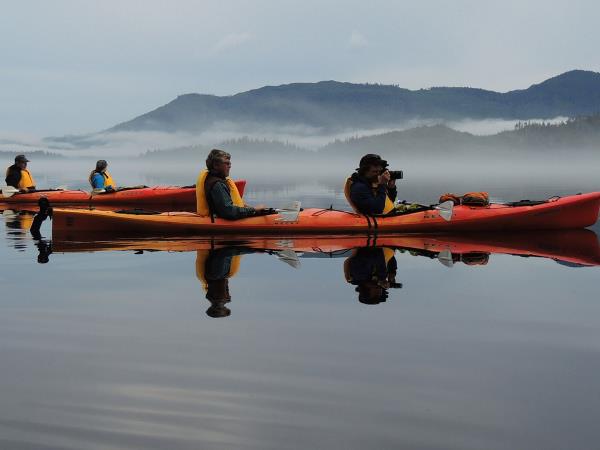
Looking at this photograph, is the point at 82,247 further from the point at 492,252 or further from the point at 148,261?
the point at 492,252

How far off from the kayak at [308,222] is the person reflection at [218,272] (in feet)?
3.46

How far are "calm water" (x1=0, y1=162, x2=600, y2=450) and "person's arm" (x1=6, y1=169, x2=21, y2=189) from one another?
13.7m

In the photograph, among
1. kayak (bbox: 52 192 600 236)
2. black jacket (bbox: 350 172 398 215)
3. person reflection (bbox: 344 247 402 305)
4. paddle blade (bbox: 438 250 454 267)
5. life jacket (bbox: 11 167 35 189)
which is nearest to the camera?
person reflection (bbox: 344 247 402 305)

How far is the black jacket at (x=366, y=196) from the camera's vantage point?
39.0 ft

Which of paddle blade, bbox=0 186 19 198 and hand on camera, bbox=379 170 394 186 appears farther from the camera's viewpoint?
paddle blade, bbox=0 186 19 198

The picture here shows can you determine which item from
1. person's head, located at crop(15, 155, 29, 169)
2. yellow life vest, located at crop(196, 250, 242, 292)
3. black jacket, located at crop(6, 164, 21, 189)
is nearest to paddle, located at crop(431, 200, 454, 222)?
yellow life vest, located at crop(196, 250, 242, 292)

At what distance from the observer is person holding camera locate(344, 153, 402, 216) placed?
453 inches

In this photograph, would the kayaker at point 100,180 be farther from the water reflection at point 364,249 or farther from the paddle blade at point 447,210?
the paddle blade at point 447,210

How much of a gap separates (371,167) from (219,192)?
264 centimetres

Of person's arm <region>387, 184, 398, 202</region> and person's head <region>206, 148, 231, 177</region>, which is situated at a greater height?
person's head <region>206, 148, 231, 177</region>

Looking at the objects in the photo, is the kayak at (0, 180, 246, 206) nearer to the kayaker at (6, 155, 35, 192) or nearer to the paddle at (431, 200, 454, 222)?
the kayaker at (6, 155, 35, 192)

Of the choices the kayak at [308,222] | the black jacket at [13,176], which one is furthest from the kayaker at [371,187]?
the black jacket at [13,176]

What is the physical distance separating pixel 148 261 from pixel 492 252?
553 centimetres

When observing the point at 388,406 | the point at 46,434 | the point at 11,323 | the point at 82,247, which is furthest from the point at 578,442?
the point at 82,247
